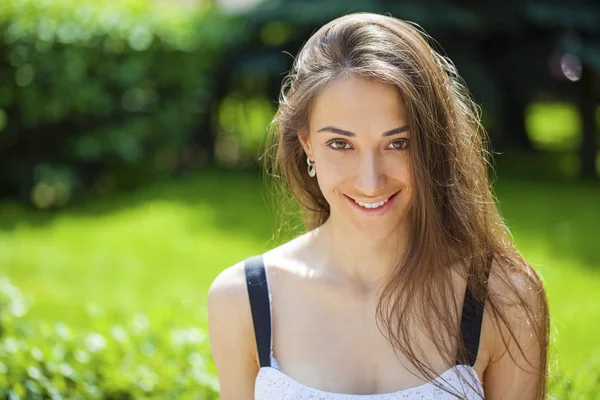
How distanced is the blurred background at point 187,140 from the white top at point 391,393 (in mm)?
2060

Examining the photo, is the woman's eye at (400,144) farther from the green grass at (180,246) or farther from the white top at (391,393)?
the green grass at (180,246)

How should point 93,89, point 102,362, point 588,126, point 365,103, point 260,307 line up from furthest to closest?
point 588,126 → point 93,89 → point 102,362 → point 260,307 → point 365,103

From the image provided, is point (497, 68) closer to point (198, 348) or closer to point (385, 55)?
point (198, 348)

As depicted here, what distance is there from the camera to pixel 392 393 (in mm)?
2318

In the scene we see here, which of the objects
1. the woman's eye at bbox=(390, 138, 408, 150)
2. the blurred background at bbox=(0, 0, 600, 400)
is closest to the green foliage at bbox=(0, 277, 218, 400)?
the blurred background at bbox=(0, 0, 600, 400)

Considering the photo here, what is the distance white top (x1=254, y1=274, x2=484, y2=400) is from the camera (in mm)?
2309

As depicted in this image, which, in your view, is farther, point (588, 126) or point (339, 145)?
point (588, 126)

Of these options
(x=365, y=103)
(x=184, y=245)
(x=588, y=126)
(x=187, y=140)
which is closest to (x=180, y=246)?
(x=184, y=245)

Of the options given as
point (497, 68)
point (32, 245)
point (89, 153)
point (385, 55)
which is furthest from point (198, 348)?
point (497, 68)

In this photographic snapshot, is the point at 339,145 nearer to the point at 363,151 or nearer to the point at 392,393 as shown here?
the point at 363,151

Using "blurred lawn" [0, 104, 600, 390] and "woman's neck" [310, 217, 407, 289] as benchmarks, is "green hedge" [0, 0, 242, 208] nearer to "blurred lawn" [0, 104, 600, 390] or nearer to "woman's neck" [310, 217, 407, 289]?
"blurred lawn" [0, 104, 600, 390]

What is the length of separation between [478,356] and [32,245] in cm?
510

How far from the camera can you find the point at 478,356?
7.82 feet

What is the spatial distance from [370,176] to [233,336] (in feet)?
2.07
